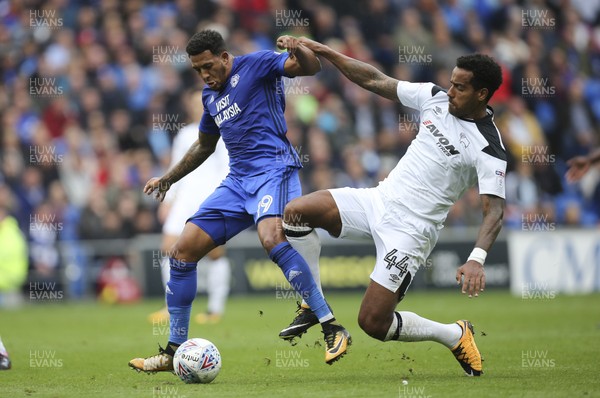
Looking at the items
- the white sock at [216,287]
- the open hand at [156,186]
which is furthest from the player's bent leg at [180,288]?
the white sock at [216,287]

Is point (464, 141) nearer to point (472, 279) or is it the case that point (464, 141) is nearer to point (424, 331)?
point (472, 279)

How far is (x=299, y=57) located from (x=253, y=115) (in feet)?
2.37

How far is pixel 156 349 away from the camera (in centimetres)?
1044

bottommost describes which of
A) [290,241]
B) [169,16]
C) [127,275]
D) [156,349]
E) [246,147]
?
[127,275]

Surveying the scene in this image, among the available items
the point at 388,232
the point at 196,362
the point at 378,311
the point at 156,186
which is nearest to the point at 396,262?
the point at 388,232

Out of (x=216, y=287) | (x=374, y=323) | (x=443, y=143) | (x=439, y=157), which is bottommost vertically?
(x=216, y=287)

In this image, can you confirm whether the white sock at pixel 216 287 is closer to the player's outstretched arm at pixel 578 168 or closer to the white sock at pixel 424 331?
the white sock at pixel 424 331

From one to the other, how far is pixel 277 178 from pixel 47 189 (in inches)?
454

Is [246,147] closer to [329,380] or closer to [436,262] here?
[329,380]

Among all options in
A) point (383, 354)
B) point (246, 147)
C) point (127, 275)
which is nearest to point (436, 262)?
point (127, 275)

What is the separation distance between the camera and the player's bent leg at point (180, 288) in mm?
8172

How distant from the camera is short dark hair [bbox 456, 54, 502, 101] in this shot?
7.68 m

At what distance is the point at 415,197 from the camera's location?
8.00 m

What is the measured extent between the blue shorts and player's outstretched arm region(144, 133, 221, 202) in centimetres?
54
